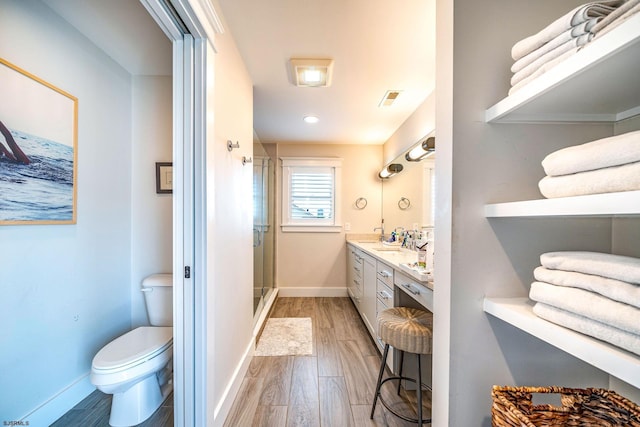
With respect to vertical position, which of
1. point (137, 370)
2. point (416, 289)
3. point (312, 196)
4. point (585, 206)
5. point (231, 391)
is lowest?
point (231, 391)

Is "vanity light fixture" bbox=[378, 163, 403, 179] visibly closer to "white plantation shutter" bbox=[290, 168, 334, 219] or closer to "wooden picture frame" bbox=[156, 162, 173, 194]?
"white plantation shutter" bbox=[290, 168, 334, 219]

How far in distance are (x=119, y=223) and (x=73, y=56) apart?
108cm

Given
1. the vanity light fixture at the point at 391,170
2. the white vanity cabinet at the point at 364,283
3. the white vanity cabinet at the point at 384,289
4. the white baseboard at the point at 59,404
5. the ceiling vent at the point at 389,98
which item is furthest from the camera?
the vanity light fixture at the point at 391,170

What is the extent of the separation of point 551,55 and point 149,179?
7.67ft

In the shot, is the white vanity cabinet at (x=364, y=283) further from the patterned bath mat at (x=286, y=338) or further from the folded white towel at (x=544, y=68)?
the folded white towel at (x=544, y=68)

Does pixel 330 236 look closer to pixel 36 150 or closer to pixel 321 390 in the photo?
pixel 321 390

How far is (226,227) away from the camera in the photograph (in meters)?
1.57

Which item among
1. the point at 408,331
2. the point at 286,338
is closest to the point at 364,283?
the point at 286,338

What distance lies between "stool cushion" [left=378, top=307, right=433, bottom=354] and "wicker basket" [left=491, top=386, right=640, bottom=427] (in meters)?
0.62

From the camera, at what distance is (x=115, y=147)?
1.87 metres

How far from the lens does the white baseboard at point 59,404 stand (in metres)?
1.35

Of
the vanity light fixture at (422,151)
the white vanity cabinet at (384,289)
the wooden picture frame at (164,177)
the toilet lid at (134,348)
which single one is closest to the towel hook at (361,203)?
the vanity light fixture at (422,151)

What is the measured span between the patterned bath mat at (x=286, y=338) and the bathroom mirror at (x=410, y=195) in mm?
1648

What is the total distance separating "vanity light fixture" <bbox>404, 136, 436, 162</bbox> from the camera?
2.23 m
